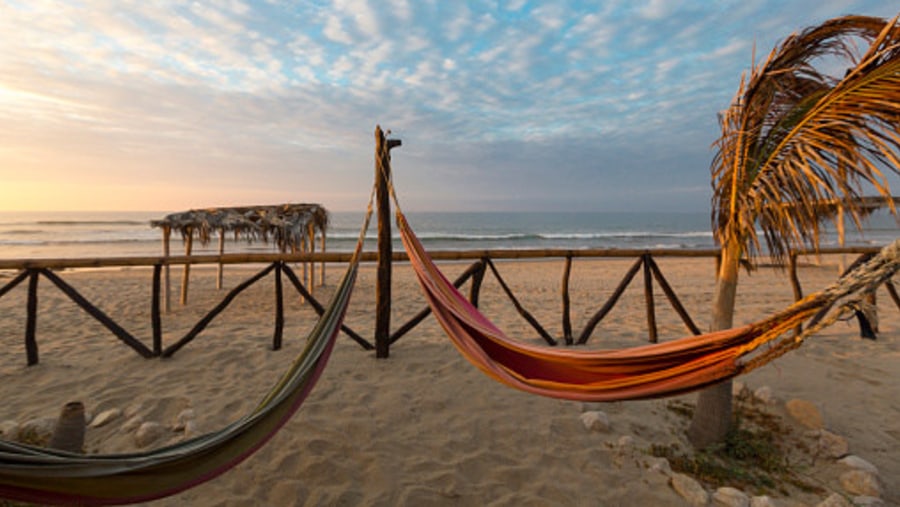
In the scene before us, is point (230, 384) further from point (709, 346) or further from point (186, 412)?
point (709, 346)

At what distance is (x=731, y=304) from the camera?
7.69 ft

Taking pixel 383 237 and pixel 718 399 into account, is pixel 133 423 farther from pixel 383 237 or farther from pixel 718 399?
pixel 718 399

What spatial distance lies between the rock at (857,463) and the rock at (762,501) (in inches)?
26.1

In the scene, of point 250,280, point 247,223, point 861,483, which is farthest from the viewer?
point 247,223

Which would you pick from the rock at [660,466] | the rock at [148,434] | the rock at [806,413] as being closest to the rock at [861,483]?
the rock at [806,413]

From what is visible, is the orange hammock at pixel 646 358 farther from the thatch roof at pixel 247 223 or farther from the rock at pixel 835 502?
the thatch roof at pixel 247 223

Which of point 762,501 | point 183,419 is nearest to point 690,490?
point 762,501

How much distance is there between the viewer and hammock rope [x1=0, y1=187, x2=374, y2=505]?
124cm

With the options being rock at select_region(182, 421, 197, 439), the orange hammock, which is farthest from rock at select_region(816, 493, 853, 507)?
rock at select_region(182, 421, 197, 439)

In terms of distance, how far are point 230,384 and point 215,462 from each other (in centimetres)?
176

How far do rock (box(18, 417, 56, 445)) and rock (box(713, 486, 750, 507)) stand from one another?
343 cm

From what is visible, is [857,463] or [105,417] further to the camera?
[105,417]

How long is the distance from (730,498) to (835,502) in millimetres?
431

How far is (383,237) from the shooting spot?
3.44 m
